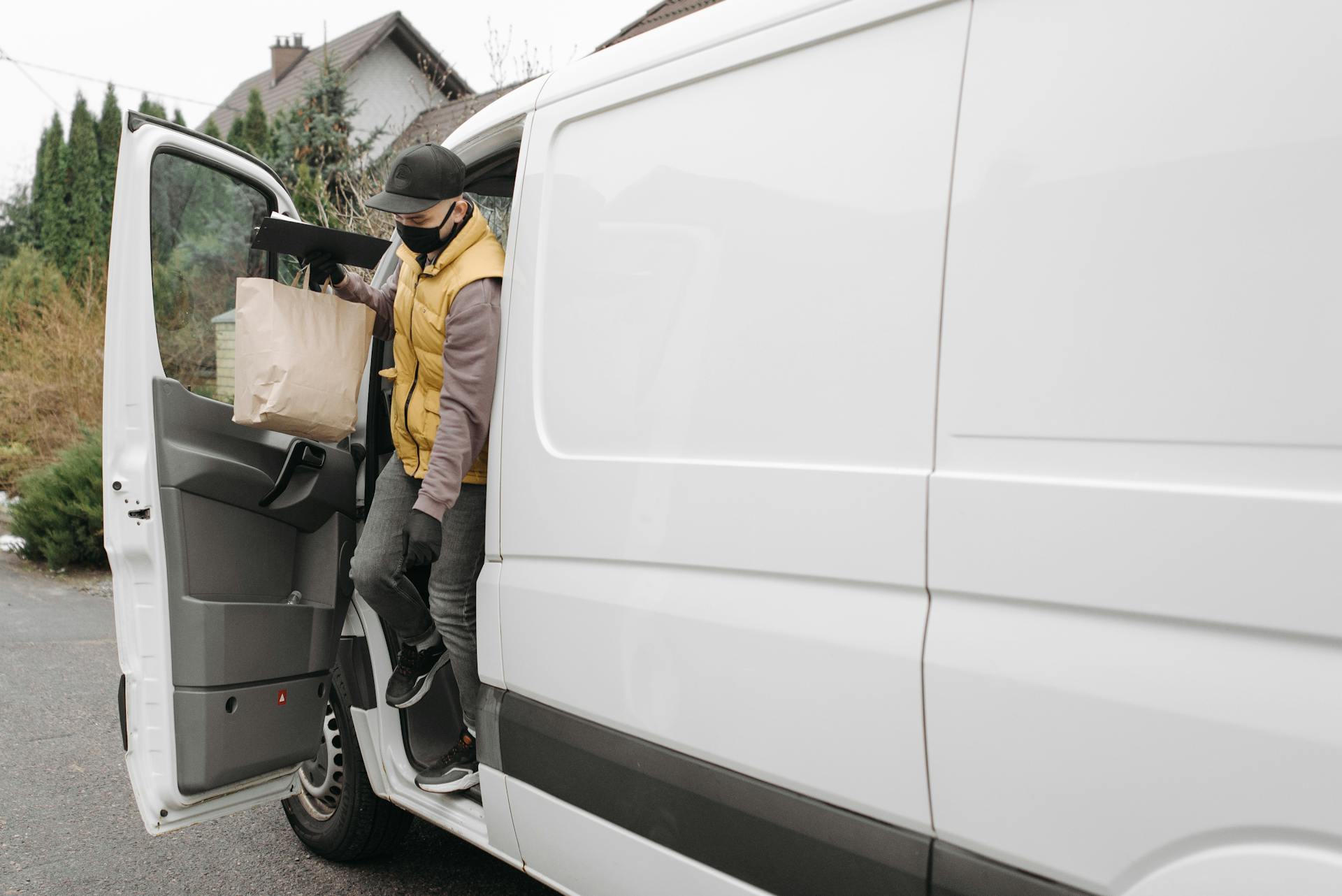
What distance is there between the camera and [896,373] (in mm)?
1643

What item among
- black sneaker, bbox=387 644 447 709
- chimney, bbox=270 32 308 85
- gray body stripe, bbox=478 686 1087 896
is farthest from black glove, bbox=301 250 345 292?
chimney, bbox=270 32 308 85

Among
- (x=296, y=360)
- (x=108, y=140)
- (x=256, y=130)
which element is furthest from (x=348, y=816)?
(x=108, y=140)

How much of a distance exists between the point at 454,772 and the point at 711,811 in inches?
48.1

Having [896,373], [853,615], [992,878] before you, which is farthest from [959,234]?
[992,878]

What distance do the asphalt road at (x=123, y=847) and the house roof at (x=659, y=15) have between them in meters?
8.44

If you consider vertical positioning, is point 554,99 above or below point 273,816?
above

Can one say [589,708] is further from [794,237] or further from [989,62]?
[989,62]

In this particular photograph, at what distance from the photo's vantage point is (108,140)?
67.4ft

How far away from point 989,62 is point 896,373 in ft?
1.52

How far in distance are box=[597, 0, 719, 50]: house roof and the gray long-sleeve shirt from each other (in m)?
9.02

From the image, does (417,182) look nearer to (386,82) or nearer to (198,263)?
A: (198,263)

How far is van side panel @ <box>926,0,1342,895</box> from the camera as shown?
4.10 ft

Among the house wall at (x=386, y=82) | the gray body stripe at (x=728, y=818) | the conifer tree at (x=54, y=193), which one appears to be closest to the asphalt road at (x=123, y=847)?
the gray body stripe at (x=728, y=818)

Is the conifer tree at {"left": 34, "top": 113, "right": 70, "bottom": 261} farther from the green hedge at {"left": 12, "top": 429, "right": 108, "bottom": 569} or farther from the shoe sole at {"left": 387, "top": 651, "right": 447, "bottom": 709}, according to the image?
the shoe sole at {"left": 387, "top": 651, "right": 447, "bottom": 709}
